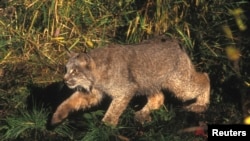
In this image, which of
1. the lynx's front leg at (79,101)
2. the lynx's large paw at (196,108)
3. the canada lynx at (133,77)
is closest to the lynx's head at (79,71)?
the canada lynx at (133,77)

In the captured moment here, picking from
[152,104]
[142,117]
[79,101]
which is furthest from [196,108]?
[79,101]

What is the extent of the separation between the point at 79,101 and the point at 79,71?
0.61m

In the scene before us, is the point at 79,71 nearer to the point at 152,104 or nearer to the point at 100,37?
the point at 152,104

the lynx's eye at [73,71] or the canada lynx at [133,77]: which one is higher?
the lynx's eye at [73,71]

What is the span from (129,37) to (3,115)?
210 centimetres

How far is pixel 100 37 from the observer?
848 centimetres

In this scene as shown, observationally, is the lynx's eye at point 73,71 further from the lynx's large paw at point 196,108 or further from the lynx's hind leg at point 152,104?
the lynx's large paw at point 196,108

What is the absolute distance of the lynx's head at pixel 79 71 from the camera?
6.66 meters

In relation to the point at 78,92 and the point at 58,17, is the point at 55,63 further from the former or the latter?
the point at 78,92

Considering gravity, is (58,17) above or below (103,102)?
above

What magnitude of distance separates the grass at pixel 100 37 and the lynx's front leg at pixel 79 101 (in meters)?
0.11

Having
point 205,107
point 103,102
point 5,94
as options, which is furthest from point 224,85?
point 5,94

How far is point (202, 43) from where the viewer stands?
815 centimetres

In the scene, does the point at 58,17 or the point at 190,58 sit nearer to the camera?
the point at 190,58
